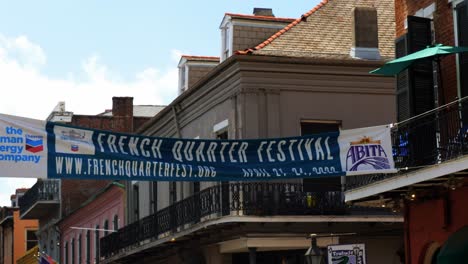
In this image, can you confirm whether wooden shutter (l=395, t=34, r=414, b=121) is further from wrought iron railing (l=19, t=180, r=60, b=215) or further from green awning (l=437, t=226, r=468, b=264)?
wrought iron railing (l=19, t=180, r=60, b=215)

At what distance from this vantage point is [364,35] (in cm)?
2700

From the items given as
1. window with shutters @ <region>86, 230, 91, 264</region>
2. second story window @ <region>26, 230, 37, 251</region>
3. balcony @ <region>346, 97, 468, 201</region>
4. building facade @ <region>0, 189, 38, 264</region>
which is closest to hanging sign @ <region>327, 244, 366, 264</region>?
balcony @ <region>346, 97, 468, 201</region>

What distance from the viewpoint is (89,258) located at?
143 ft

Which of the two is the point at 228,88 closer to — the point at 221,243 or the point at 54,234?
the point at 221,243

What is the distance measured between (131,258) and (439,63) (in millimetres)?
18761

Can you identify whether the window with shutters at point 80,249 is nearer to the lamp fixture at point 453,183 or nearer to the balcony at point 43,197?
the balcony at point 43,197

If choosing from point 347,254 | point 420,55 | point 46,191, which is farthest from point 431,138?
point 46,191

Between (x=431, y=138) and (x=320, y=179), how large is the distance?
30.5 feet

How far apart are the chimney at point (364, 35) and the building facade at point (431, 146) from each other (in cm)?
793

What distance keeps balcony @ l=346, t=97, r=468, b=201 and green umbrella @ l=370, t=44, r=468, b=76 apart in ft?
2.63

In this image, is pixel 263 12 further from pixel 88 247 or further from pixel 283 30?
pixel 88 247

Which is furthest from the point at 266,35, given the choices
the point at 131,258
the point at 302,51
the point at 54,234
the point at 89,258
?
the point at 54,234

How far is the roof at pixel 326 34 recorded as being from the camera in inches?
1058

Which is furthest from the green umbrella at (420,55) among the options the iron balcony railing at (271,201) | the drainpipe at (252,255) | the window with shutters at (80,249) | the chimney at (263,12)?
the window with shutters at (80,249)
